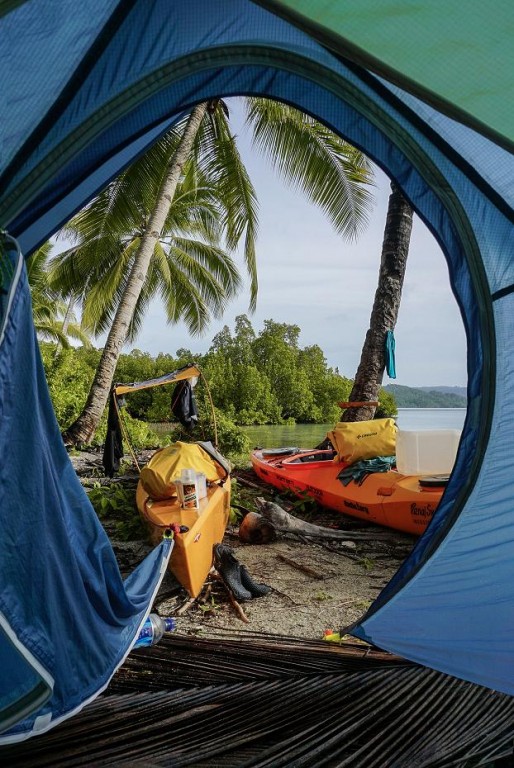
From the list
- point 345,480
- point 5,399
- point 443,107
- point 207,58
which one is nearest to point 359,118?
point 207,58

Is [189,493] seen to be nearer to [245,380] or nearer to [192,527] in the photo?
[192,527]

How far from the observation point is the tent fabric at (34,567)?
1764mm

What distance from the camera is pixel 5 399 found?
180 cm

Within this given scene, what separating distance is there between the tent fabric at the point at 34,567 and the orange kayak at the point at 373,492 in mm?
3421

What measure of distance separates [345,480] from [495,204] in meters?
4.37

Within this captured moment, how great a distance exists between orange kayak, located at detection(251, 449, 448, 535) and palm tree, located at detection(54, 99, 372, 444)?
165 inches

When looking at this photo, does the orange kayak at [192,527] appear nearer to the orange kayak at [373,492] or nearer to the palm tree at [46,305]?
the orange kayak at [373,492]

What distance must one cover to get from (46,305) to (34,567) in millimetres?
24003

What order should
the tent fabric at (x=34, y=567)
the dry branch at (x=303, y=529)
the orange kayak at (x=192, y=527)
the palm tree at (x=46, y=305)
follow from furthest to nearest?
the palm tree at (x=46, y=305) < the dry branch at (x=303, y=529) < the orange kayak at (x=192, y=527) < the tent fabric at (x=34, y=567)

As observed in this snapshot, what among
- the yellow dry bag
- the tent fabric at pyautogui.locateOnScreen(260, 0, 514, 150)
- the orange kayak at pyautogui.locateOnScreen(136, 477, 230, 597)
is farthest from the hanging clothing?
the tent fabric at pyautogui.locateOnScreen(260, 0, 514, 150)

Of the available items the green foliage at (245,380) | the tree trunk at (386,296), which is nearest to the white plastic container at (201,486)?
the tree trunk at (386,296)

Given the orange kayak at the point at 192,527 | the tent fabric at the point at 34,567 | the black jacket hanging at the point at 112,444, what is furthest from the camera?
the black jacket hanging at the point at 112,444

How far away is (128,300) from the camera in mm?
10016

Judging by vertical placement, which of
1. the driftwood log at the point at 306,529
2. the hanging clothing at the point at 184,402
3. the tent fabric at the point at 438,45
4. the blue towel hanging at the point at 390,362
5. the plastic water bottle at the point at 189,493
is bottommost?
the driftwood log at the point at 306,529
